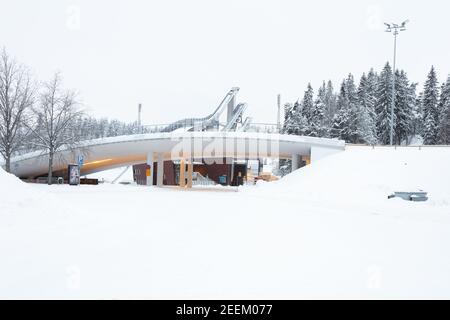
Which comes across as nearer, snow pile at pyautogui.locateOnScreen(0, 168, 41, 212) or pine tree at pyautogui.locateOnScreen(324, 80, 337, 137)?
snow pile at pyautogui.locateOnScreen(0, 168, 41, 212)

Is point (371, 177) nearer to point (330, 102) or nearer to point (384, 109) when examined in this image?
point (384, 109)

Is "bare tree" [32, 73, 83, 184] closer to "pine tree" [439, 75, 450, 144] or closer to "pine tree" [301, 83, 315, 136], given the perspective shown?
"pine tree" [301, 83, 315, 136]

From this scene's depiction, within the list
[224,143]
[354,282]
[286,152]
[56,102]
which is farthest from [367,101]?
[354,282]

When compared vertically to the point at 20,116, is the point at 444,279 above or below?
below

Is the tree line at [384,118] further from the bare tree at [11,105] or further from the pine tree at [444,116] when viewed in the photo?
the bare tree at [11,105]

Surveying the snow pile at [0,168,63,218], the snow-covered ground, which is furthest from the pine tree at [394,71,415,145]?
the snow pile at [0,168,63,218]

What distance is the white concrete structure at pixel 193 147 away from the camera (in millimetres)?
34250

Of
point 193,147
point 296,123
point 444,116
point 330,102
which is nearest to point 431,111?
point 444,116

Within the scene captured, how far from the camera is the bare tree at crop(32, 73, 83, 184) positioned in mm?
32469

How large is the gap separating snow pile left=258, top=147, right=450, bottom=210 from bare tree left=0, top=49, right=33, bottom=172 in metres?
23.3

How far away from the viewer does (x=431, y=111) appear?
181 ft
